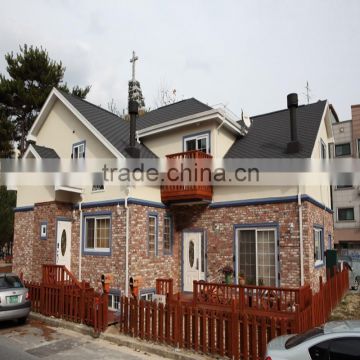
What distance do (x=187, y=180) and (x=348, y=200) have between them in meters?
23.0

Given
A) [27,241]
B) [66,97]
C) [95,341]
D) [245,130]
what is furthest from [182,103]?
[95,341]

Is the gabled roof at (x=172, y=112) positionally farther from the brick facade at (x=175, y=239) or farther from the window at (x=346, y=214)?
the window at (x=346, y=214)

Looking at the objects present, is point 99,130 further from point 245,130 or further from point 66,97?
point 245,130

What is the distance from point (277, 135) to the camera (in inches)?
618

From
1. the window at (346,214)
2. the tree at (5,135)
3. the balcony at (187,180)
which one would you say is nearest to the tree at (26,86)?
the tree at (5,135)

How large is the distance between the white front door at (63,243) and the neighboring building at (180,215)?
0.04 m

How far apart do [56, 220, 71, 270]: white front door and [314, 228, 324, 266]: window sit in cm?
969

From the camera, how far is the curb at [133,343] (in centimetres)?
872

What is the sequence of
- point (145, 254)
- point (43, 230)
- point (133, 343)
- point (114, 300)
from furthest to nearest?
point (43, 230), point (145, 254), point (114, 300), point (133, 343)

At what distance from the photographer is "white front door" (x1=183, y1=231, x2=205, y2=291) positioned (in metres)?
15.1

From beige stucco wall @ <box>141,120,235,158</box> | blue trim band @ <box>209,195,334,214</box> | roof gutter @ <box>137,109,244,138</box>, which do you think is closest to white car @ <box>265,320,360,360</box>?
blue trim band @ <box>209,195,334,214</box>

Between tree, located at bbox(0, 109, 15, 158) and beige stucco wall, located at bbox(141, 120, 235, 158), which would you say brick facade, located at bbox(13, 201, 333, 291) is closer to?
beige stucco wall, located at bbox(141, 120, 235, 158)

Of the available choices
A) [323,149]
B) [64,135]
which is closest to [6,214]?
[64,135]

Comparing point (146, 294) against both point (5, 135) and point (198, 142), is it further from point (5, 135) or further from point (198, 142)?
point (5, 135)
